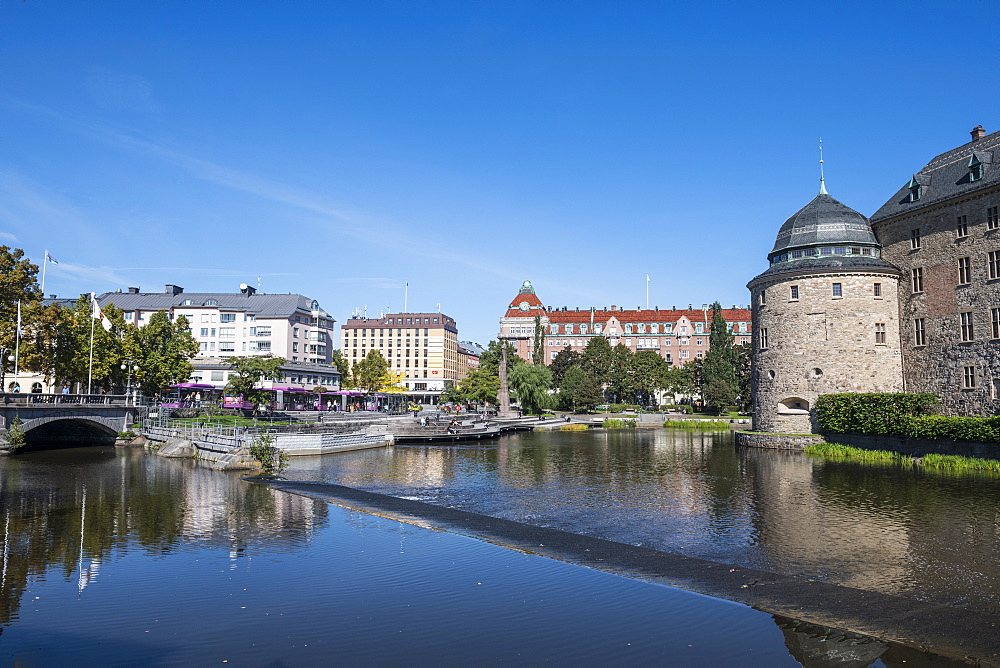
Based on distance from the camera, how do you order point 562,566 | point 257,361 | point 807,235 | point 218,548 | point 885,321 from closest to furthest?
1. point 562,566
2. point 218,548
3. point 885,321
4. point 807,235
5. point 257,361

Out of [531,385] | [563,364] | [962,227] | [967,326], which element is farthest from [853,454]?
[563,364]

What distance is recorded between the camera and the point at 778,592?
1480 cm

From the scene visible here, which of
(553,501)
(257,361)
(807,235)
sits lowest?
(553,501)

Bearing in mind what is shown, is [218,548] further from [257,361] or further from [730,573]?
[257,361]

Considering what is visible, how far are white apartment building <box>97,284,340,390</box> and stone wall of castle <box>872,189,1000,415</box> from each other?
74.6 metres

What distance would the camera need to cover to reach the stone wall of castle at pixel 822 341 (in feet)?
168

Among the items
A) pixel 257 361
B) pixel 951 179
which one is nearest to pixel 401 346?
pixel 257 361

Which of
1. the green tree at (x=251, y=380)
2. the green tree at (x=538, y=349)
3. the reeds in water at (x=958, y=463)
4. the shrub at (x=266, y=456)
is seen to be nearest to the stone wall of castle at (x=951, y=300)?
the reeds in water at (x=958, y=463)

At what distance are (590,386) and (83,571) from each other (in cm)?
9570

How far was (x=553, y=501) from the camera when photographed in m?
28.8

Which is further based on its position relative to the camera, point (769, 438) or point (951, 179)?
point (769, 438)

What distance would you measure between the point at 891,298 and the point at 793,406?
11.3 m

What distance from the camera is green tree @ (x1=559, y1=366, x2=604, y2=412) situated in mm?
108000

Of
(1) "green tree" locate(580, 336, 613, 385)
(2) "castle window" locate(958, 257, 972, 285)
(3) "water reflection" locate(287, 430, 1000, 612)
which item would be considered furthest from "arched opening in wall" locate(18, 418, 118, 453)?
(1) "green tree" locate(580, 336, 613, 385)
